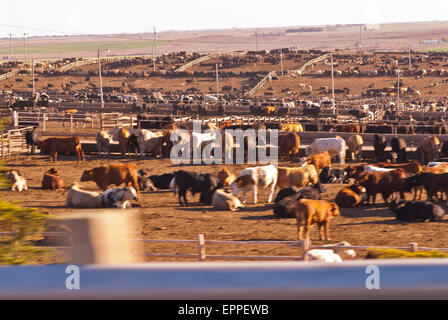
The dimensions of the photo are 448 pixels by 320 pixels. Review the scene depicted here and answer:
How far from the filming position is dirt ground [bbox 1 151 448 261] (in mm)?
11539

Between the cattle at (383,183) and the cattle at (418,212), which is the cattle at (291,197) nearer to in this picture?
the cattle at (383,183)

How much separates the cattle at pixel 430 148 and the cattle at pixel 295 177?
644 centimetres

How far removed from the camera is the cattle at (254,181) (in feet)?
51.4

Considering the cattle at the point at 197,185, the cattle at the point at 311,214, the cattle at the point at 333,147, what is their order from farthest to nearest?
the cattle at the point at 333,147 → the cattle at the point at 197,185 → the cattle at the point at 311,214

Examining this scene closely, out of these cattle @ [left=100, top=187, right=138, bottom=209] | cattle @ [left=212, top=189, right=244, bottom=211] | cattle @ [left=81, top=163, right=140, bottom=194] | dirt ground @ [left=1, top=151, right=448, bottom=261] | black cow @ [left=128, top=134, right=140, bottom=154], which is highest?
black cow @ [left=128, top=134, right=140, bottom=154]

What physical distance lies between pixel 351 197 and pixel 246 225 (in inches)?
110

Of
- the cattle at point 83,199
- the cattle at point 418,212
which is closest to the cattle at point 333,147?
the cattle at point 418,212

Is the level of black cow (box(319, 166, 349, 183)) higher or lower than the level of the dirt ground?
higher

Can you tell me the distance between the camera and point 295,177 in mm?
16562

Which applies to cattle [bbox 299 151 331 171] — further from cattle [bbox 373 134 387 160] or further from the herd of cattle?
cattle [bbox 373 134 387 160]

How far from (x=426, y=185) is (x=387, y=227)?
2.60 meters

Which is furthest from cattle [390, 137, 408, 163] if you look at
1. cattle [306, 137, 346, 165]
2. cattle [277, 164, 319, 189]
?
cattle [277, 164, 319, 189]

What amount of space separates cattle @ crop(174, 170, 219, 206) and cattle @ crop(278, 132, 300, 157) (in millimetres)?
7629
